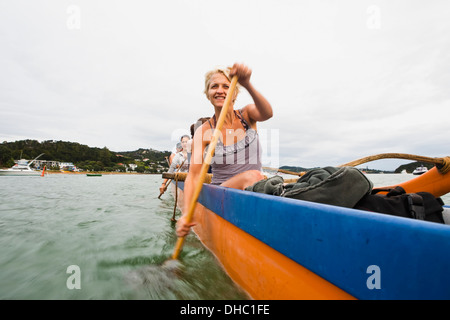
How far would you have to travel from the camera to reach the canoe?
1.95 ft

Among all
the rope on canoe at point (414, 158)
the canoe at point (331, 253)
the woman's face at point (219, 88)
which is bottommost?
the canoe at point (331, 253)

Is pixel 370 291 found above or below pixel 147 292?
above

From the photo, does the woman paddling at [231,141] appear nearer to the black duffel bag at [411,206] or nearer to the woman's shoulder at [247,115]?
the woman's shoulder at [247,115]

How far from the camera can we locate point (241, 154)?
274 cm

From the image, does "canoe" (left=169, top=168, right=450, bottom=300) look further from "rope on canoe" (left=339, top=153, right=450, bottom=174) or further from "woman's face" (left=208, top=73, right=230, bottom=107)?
"rope on canoe" (left=339, top=153, right=450, bottom=174)

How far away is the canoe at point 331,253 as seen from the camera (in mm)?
596

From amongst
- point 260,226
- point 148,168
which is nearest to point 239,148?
point 260,226

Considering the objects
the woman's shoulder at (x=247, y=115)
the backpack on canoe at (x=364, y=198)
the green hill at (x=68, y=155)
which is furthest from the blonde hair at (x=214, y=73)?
the green hill at (x=68, y=155)

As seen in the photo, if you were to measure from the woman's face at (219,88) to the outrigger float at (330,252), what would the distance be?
4.15 ft
